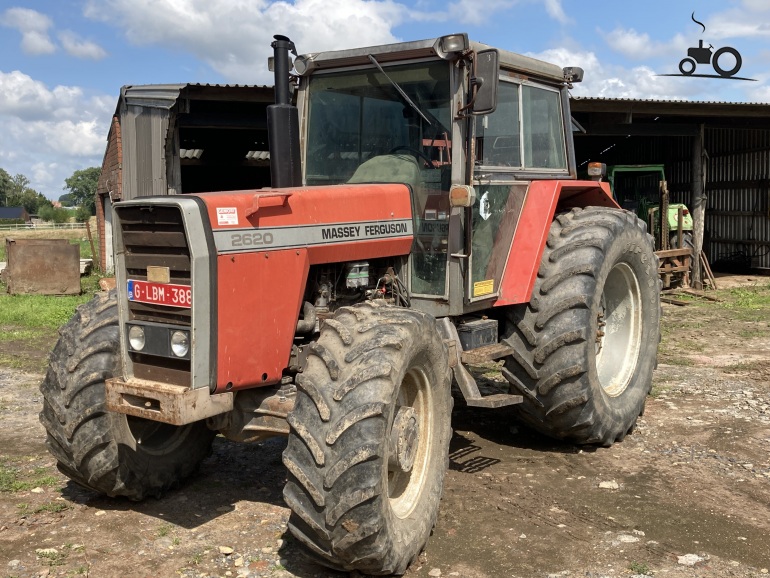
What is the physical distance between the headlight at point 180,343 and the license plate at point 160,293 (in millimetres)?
129

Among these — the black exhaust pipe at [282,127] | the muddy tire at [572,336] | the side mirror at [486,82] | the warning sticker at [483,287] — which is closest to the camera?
the side mirror at [486,82]

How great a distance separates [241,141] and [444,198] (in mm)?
12107

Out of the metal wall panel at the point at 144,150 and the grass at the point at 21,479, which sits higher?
the metal wall panel at the point at 144,150

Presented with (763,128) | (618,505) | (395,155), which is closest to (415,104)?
(395,155)

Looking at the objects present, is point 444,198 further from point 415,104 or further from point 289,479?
point 289,479

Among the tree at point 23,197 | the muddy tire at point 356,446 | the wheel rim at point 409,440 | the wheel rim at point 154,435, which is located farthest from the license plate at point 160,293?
the tree at point 23,197

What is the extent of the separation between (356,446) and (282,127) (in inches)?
84.2

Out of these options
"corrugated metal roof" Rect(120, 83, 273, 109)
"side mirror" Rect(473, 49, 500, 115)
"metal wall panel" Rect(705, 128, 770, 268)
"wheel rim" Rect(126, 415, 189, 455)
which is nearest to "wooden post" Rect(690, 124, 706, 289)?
"metal wall panel" Rect(705, 128, 770, 268)

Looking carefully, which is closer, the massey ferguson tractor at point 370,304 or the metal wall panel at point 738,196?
the massey ferguson tractor at point 370,304

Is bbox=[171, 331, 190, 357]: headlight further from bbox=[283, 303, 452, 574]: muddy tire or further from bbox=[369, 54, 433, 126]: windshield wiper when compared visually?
bbox=[369, 54, 433, 126]: windshield wiper

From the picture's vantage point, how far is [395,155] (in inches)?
192

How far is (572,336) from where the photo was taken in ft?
16.5

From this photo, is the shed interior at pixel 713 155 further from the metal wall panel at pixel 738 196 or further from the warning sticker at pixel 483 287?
the warning sticker at pixel 483 287

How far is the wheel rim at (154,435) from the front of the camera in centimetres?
435
